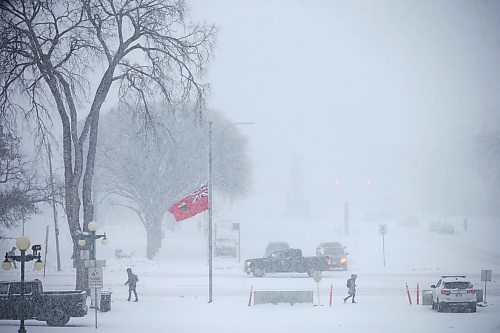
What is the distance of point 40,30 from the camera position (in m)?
26.5

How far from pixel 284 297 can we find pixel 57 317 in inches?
420

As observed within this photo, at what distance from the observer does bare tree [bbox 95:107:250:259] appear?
5247 cm

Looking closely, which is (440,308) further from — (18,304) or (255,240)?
(255,240)

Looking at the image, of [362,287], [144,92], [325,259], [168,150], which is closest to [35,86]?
[144,92]

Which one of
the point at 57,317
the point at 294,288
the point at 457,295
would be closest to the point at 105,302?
the point at 57,317

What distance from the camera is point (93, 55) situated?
26641 millimetres

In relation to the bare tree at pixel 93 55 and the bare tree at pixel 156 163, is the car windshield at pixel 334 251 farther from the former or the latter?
the bare tree at pixel 93 55

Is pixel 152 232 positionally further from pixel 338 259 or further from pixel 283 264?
pixel 338 259

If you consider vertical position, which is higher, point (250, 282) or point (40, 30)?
point (40, 30)

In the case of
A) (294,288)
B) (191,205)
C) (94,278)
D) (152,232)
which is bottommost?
(294,288)

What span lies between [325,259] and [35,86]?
24.2 metres

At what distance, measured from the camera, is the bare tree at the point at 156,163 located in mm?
52469

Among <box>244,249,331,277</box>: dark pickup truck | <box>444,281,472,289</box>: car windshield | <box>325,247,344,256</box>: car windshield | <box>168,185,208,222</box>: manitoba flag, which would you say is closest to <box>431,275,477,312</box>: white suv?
<box>444,281,472,289</box>: car windshield

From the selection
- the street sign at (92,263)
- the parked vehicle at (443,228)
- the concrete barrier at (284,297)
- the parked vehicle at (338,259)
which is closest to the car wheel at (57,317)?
the street sign at (92,263)
